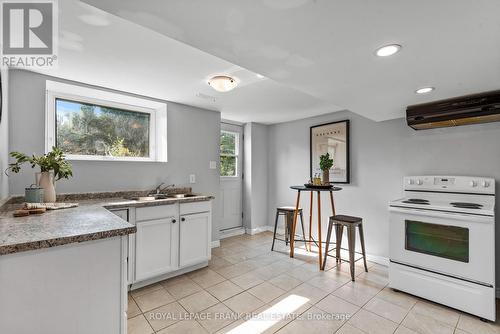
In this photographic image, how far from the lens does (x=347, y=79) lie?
170cm

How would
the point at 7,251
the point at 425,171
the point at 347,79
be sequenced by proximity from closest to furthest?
1. the point at 7,251
2. the point at 347,79
3. the point at 425,171

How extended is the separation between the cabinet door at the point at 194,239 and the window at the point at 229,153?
152cm

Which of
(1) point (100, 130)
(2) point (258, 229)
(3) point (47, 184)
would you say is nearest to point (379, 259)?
(2) point (258, 229)

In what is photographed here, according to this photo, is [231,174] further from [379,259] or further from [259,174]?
[379,259]

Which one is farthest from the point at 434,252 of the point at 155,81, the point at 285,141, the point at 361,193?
the point at 155,81

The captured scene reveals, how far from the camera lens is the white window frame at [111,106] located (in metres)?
2.43

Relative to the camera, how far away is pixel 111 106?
2.87 m

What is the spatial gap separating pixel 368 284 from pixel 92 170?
323 cm

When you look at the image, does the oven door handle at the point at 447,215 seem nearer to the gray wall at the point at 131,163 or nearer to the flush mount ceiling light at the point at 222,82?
the flush mount ceiling light at the point at 222,82

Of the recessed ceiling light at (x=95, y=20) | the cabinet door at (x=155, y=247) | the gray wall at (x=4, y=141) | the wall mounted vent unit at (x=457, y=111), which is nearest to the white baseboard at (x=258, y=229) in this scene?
the cabinet door at (x=155, y=247)

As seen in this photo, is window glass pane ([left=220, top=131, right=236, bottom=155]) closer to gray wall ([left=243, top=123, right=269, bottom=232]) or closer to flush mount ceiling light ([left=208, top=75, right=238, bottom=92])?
gray wall ([left=243, top=123, right=269, bottom=232])

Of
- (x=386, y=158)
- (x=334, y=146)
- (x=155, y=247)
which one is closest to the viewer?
(x=155, y=247)

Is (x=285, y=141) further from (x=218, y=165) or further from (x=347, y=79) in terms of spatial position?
(x=347, y=79)

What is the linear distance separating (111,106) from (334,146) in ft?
10.2
